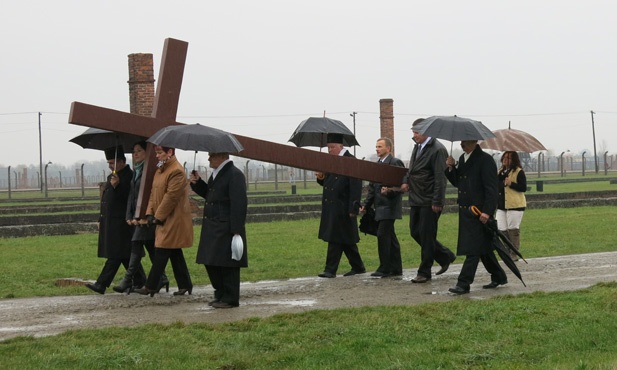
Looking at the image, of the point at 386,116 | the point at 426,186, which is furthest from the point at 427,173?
the point at 386,116

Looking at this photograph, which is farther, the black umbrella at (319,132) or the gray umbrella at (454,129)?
the black umbrella at (319,132)

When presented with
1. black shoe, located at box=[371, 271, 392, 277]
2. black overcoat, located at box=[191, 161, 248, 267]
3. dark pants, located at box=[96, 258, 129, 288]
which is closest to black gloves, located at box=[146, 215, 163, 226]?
black overcoat, located at box=[191, 161, 248, 267]

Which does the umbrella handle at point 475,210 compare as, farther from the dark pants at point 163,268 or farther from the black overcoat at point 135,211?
the black overcoat at point 135,211

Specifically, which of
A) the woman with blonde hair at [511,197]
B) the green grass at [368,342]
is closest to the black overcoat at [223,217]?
the green grass at [368,342]

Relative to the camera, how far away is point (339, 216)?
12.3 meters

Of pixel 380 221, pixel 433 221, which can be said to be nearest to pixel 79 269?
pixel 380 221

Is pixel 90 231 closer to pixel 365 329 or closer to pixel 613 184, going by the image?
pixel 365 329

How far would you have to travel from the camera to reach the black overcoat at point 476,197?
10.4m

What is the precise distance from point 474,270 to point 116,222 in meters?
4.05

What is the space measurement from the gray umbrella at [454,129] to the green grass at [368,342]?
202 cm

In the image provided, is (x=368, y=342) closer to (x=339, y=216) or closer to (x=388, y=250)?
(x=388, y=250)

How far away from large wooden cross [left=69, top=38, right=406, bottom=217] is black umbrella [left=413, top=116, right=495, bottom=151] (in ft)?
3.88

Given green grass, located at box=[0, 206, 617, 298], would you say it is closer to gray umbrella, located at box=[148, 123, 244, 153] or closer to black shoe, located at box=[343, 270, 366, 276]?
black shoe, located at box=[343, 270, 366, 276]

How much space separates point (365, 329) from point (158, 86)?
3.87m
